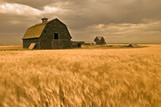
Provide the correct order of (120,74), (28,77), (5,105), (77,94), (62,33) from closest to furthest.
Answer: (5,105) < (77,94) < (28,77) < (120,74) < (62,33)

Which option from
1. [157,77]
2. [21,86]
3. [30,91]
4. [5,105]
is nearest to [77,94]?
[30,91]

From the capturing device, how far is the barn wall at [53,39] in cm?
3078

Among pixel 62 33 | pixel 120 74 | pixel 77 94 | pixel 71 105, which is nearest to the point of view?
pixel 71 105

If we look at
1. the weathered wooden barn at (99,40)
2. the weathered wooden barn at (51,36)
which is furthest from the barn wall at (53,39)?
the weathered wooden barn at (99,40)

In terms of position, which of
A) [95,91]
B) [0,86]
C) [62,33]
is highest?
[62,33]

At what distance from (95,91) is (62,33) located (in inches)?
1259

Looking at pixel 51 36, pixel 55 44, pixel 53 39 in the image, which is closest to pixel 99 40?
pixel 55 44

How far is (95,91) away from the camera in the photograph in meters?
2.36

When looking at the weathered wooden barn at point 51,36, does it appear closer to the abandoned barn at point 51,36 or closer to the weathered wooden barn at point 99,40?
the abandoned barn at point 51,36

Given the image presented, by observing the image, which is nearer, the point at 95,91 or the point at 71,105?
the point at 71,105

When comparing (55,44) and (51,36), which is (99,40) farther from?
(51,36)

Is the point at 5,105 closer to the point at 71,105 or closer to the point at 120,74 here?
the point at 71,105

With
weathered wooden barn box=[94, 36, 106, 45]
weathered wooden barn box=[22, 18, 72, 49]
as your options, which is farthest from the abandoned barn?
weathered wooden barn box=[94, 36, 106, 45]

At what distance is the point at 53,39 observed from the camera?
3209 centimetres
